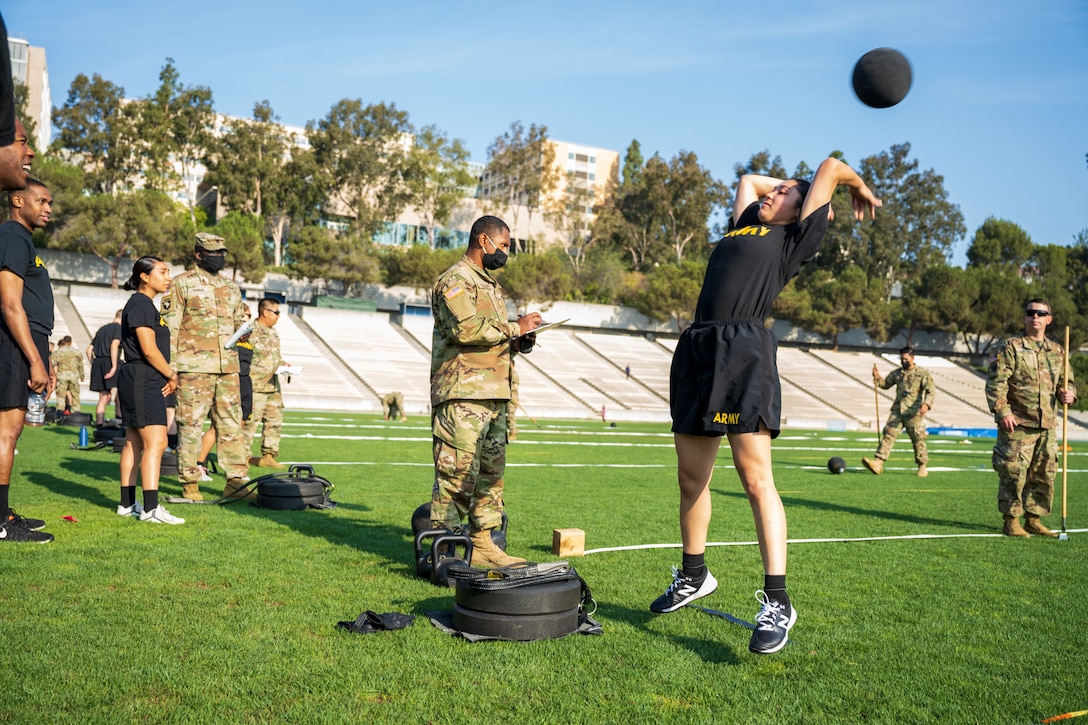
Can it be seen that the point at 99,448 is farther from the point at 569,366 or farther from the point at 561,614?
the point at 569,366

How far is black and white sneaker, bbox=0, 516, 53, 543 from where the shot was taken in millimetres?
6148

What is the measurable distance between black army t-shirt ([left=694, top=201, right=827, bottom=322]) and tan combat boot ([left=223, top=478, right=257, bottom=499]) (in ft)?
18.0

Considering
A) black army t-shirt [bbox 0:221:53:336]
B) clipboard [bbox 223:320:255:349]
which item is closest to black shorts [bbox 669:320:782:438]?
black army t-shirt [bbox 0:221:53:336]

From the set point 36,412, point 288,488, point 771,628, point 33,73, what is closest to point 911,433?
point 288,488

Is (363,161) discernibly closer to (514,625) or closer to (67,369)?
(67,369)

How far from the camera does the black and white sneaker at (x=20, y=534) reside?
20.2ft

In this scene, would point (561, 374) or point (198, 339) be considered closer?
point (198, 339)

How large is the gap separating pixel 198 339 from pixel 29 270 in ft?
7.58

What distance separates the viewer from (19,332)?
20.3 feet

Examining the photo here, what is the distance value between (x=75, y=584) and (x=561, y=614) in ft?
9.07

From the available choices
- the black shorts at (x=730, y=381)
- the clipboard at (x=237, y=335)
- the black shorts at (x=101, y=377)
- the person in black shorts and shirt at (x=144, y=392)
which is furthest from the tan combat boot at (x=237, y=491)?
the black shorts at (x=101, y=377)

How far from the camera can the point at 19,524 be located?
249 inches

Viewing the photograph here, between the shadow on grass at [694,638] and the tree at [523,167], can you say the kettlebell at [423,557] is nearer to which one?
the shadow on grass at [694,638]

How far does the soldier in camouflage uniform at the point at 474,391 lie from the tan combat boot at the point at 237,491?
10.8ft
